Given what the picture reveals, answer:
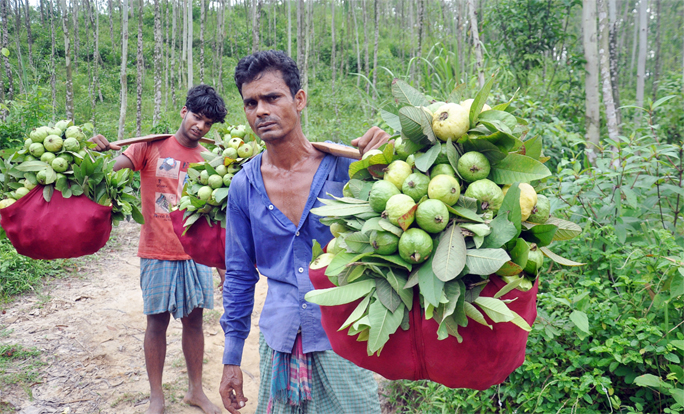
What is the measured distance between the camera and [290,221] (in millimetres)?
1979

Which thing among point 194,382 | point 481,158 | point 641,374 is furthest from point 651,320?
point 194,382

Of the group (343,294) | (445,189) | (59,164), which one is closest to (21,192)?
(59,164)

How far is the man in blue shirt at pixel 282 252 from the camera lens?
6.09ft

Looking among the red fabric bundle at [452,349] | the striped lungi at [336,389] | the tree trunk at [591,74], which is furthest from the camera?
the tree trunk at [591,74]

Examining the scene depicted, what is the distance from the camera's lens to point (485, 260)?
3.54 ft

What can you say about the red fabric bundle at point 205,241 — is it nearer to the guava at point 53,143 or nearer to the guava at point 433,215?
the guava at point 53,143

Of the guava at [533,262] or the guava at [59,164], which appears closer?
the guava at [533,262]

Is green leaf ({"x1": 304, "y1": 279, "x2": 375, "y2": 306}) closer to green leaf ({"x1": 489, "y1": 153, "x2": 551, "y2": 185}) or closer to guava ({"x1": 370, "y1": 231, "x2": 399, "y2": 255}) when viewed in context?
guava ({"x1": 370, "y1": 231, "x2": 399, "y2": 255})

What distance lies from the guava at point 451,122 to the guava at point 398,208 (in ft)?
0.72

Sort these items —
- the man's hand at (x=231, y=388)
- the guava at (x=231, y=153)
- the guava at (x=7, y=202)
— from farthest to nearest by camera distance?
the guava at (x=231, y=153) < the guava at (x=7, y=202) < the man's hand at (x=231, y=388)

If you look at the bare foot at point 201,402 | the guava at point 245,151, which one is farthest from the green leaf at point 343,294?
the bare foot at point 201,402

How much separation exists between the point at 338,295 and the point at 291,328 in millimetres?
735

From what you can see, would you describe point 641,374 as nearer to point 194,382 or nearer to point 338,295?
point 338,295

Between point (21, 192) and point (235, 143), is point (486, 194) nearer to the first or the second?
point (235, 143)
